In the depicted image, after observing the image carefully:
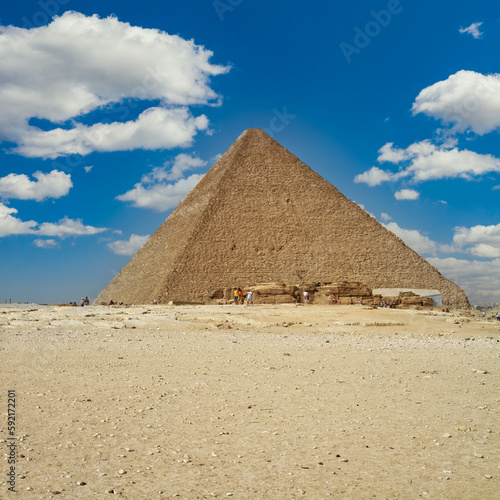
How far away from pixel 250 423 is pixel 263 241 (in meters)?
47.8

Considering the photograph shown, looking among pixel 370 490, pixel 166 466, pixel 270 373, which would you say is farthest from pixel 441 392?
pixel 166 466

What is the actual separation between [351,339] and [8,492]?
8.92m

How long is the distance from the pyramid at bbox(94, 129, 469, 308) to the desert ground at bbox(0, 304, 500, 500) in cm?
3898

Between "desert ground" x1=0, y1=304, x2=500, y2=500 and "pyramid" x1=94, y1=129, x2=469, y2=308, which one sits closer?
"desert ground" x1=0, y1=304, x2=500, y2=500

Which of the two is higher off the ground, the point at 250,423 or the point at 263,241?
the point at 263,241

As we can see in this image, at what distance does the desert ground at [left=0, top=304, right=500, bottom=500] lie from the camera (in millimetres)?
3111

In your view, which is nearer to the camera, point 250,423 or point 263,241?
point 250,423

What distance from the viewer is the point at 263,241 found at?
171ft

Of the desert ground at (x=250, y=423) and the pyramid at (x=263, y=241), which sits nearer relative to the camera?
the desert ground at (x=250, y=423)

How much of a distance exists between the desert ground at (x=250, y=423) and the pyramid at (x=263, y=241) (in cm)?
3898

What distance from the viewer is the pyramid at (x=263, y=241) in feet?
163

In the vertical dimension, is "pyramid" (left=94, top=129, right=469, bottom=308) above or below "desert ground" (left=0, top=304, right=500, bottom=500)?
above

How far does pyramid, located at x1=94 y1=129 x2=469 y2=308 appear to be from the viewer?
4959cm

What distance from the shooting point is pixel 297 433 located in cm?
406
